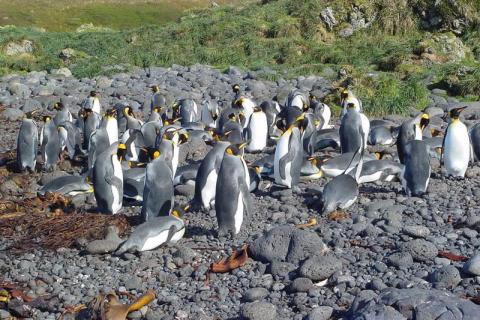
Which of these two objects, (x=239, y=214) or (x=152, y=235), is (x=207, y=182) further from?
(x=152, y=235)

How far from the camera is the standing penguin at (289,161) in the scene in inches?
354

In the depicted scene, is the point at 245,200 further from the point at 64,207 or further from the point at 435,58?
the point at 435,58

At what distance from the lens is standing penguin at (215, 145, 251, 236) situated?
7.37 meters

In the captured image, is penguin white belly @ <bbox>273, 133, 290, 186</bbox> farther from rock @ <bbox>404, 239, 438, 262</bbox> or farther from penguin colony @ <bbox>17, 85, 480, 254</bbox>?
rock @ <bbox>404, 239, 438, 262</bbox>

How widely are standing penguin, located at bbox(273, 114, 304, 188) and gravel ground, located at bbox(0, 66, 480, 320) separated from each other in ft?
0.60

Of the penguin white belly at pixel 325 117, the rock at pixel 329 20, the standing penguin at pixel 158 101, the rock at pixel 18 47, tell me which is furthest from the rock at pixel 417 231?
the rock at pixel 18 47

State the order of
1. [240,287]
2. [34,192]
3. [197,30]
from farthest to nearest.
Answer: [197,30]
[34,192]
[240,287]

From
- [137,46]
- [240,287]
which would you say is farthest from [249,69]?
[240,287]

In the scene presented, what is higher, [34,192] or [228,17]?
[228,17]

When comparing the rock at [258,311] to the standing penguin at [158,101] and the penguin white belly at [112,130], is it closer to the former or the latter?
the penguin white belly at [112,130]

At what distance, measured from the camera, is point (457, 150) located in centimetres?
920

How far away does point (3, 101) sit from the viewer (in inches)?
624

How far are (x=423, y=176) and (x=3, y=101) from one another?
10412mm

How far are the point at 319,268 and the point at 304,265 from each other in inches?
4.8
